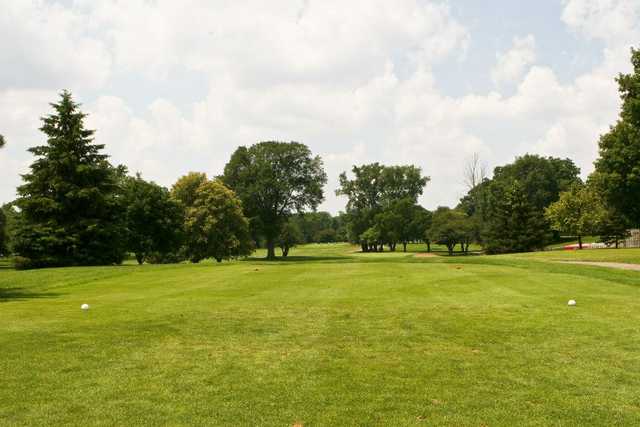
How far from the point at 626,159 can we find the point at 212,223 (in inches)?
1637

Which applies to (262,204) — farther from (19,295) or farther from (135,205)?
(19,295)

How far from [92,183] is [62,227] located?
4327 millimetres

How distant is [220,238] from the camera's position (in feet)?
198

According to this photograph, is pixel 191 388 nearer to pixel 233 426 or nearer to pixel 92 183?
pixel 233 426

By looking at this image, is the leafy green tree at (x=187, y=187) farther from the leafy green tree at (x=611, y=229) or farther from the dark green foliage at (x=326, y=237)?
the dark green foliage at (x=326, y=237)

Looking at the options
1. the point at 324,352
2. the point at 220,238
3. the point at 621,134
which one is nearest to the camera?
the point at 324,352

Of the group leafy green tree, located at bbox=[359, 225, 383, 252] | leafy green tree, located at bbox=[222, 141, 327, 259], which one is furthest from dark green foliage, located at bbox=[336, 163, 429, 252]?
leafy green tree, located at bbox=[222, 141, 327, 259]

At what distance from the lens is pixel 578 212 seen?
70.1 meters

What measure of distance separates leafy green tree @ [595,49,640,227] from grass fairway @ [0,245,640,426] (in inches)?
896

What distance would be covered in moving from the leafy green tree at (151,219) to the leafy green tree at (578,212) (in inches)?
2044

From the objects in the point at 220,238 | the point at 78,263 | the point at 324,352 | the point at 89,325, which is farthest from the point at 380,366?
the point at 220,238

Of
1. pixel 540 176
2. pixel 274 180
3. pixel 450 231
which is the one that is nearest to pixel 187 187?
pixel 274 180

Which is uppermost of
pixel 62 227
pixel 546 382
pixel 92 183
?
pixel 92 183

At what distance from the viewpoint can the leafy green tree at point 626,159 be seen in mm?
34688
